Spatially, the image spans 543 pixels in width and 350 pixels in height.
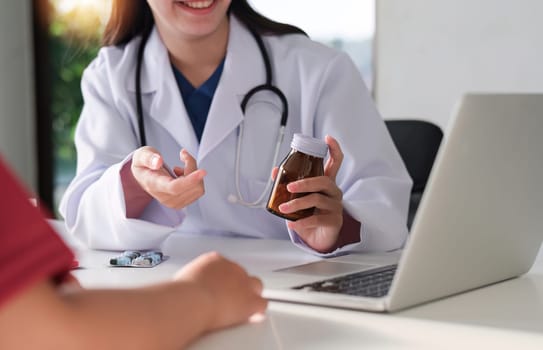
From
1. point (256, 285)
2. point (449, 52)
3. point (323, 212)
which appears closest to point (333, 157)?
point (323, 212)

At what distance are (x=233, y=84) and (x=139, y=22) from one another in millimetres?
251

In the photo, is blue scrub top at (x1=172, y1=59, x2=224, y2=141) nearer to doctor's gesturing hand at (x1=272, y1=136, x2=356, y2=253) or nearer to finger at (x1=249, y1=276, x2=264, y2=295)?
doctor's gesturing hand at (x1=272, y1=136, x2=356, y2=253)

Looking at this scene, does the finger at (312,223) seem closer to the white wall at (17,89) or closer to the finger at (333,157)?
the finger at (333,157)

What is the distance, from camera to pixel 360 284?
916 mm

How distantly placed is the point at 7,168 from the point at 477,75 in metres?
2.76

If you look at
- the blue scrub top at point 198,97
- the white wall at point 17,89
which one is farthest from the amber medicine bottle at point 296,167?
the white wall at point 17,89

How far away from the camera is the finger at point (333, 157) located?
4.07ft

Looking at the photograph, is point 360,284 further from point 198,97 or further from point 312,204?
point 198,97

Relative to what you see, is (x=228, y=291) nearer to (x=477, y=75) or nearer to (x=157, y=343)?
(x=157, y=343)

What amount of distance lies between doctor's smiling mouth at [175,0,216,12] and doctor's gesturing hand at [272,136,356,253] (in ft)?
1.26

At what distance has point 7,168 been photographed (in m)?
0.52

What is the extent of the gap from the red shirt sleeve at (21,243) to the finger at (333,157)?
0.74 m

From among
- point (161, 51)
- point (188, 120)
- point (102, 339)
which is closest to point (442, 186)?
point (102, 339)

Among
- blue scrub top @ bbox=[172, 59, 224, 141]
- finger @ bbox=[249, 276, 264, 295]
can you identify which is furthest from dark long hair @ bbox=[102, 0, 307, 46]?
finger @ bbox=[249, 276, 264, 295]
